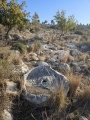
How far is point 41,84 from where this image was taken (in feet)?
16.9

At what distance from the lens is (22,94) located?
4684 millimetres

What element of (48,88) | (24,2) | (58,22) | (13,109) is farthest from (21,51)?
(58,22)

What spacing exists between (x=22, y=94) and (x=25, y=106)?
0.32 metres

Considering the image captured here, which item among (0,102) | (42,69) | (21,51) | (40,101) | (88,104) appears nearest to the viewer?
(0,102)

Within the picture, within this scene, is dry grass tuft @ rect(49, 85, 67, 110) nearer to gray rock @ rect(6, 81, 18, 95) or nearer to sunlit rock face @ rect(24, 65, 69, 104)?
sunlit rock face @ rect(24, 65, 69, 104)

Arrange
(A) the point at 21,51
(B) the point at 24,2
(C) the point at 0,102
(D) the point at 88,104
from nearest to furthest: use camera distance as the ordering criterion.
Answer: (C) the point at 0,102 < (D) the point at 88,104 < (A) the point at 21,51 < (B) the point at 24,2

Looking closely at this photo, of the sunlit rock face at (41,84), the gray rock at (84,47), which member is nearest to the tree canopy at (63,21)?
the gray rock at (84,47)

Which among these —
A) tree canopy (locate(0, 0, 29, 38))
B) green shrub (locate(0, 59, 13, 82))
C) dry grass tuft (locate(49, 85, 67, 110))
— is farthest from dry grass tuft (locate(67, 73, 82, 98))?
tree canopy (locate(0, 0, 29, 38))

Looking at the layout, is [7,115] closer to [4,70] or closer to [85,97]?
[4,70]

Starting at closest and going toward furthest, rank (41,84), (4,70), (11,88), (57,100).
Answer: (57,100) < (11,88) < (4,70) < (41,84)

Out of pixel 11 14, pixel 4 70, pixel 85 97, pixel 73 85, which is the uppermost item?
pixel 11 14

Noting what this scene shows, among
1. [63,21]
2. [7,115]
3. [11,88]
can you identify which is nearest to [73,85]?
[11,88]

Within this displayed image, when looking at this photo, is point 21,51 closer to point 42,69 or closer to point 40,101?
point 42,69

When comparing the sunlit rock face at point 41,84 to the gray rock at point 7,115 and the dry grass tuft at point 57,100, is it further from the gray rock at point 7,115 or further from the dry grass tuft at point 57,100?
the gray rock at point 7,115
